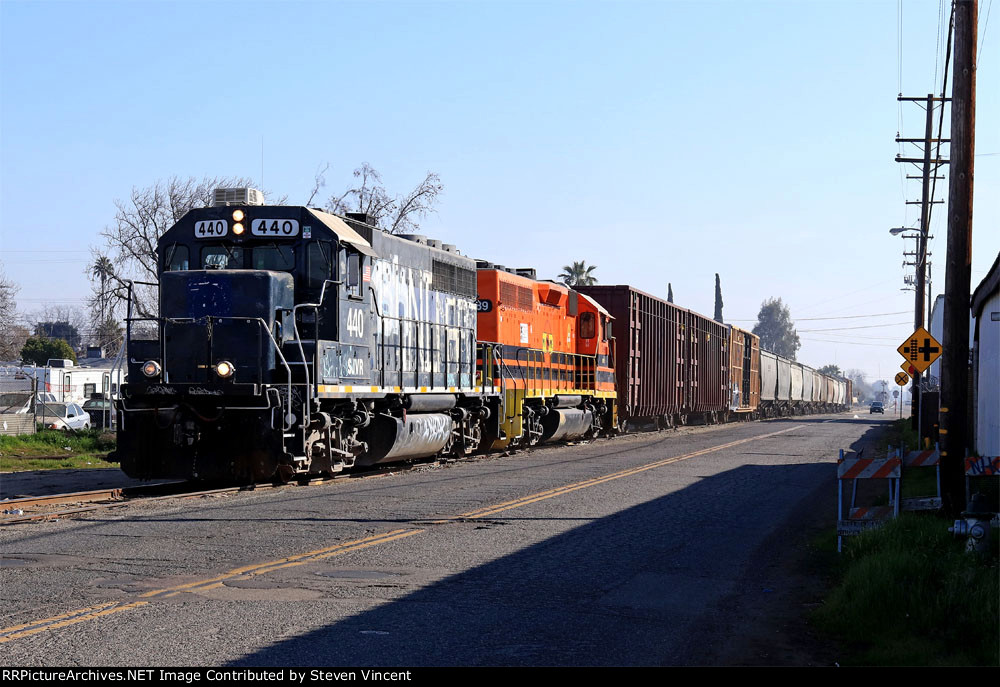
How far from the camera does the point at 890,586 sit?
27.7ft

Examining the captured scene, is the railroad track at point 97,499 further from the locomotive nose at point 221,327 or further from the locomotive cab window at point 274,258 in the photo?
the locomotive cab window at point 274,258

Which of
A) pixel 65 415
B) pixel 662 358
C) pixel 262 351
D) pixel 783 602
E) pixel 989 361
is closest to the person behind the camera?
pixel 783 602

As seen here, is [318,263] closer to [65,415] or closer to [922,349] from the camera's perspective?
[922,349]

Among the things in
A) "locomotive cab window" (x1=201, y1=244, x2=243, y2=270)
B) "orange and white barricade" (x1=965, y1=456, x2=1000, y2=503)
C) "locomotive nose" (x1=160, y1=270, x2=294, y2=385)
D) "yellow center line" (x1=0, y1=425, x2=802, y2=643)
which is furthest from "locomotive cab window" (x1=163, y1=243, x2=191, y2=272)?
"orange and white barricade" (x1=965, y1=456, x2=1000, y2=503)

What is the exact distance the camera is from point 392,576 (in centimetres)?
946

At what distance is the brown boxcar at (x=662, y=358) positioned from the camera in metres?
35.6

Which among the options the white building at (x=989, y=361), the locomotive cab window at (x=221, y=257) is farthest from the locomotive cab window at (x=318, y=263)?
the white building at (x=989, y=361)

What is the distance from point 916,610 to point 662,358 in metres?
31.9

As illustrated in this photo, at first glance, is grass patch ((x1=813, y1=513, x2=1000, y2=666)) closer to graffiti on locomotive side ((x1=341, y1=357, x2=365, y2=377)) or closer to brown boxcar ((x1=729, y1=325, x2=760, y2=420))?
graffiti on locomotive side ((x1=341, y1=357, x2=365, y2=377))

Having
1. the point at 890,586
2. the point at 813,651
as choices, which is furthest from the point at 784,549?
the point at 813,651

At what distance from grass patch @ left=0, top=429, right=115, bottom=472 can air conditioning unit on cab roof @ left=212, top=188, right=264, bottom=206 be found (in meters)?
9.34

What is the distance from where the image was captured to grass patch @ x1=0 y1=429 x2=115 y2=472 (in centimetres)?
2366

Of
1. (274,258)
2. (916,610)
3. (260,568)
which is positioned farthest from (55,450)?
(916,610)

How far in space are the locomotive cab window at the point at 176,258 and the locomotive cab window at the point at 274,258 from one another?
1082mm
